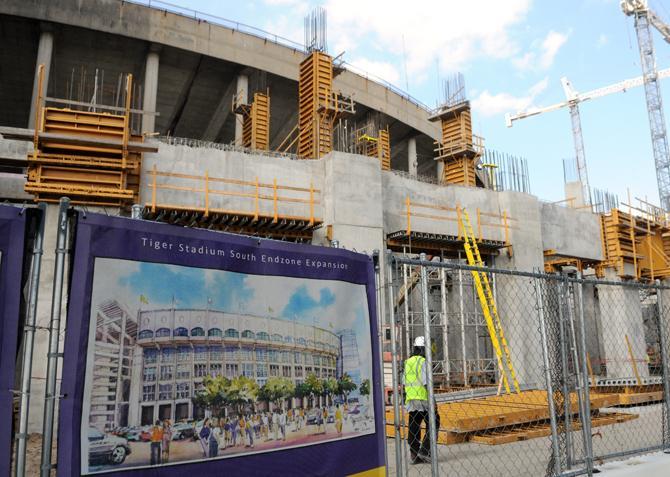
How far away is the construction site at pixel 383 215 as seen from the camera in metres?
6.86

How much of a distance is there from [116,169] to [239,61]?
53.2 ft

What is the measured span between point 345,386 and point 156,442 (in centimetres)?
153

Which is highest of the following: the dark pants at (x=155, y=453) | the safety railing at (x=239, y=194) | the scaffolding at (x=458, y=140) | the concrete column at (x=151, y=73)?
the concrete column at (x=151, y=73)

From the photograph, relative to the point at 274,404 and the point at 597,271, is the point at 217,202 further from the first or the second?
the point at 597,271

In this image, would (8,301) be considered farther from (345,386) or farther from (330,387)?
(345,386)

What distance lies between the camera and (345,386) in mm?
4258

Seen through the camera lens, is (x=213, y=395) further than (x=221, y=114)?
No

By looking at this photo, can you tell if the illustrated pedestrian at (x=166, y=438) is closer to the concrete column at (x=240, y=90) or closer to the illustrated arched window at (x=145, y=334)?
the illustrated arched window at (x=145, y=334)

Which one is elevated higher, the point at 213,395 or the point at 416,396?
the point at 213,395

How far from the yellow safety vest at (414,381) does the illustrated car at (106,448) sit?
18.8ft

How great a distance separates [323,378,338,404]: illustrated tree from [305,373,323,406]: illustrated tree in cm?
4

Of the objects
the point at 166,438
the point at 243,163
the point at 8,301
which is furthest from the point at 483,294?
the point at 8,301

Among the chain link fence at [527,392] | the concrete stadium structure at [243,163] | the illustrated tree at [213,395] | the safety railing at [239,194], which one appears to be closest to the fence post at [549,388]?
the chain link fence at [527,392]

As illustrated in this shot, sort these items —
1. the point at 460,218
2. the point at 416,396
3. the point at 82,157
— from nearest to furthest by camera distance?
the point at 416,396 → the point at 82,157 → the point at 460,218
